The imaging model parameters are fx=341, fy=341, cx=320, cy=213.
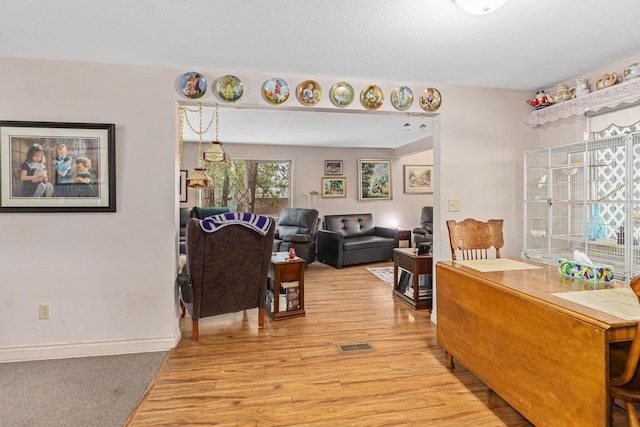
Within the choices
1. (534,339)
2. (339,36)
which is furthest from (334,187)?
(534,339)

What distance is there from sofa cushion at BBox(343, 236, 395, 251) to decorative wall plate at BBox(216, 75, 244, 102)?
3597 millimetres

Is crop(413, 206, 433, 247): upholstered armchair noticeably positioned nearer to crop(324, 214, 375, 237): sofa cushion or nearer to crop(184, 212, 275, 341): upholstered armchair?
crop(324, 214, 375, 237): sofa cushion

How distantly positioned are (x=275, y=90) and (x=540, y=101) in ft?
8.01

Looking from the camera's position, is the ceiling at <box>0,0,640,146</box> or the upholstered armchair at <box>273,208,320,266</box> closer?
the ceiling at <box>0,0,640,146</box>

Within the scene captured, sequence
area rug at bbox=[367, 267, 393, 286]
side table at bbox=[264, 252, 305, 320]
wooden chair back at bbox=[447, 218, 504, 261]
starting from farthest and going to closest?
area rug at bbox=[367, 267, 393, 286]
side table at bbox=[264, 252, 305, 320]
wooden chair back at bbox=[447, 218, 504, 261]

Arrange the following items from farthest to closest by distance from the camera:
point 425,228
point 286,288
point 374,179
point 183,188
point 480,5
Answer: point 374,179, point 425,228, point 183,188, point 286,288, point 480,5

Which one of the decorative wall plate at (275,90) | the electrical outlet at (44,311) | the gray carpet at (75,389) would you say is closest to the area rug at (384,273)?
the decorative wall plate at (275,90)

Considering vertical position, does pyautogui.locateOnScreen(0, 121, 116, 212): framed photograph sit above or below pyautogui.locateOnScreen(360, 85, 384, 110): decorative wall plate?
below

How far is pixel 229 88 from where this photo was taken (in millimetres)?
2793

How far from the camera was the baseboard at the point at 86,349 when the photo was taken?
8.32 ft

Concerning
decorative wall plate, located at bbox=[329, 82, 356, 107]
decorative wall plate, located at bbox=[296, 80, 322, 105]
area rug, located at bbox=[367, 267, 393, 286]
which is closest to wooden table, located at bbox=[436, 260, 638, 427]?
decorative wall plate, located at bbox=[329, 82, 356, 107]

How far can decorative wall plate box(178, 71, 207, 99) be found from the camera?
271 centimetres

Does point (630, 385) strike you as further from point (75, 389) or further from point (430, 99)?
point (75, 389)

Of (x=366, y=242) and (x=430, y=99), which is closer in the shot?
(x=430, y=99)
